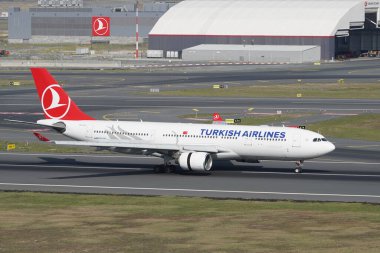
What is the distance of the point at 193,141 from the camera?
248 ft

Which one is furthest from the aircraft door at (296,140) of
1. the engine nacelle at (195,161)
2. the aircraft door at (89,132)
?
the aircraft door at (89,132)

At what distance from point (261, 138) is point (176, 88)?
85065 millimetres

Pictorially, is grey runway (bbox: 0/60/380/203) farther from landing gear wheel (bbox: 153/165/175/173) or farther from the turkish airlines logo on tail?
the turkish airlines logo on tail

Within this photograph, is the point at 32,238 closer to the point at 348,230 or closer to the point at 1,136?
the point at 348,230

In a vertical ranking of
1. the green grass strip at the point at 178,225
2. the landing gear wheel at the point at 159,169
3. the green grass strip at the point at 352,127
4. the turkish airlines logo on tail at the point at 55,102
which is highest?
the turkish airlines logo on tail at the point at 55,102

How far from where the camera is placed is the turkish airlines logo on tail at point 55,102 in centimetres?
8044

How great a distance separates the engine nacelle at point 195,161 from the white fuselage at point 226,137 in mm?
1600

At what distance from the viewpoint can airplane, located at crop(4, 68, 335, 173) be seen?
73250 mm

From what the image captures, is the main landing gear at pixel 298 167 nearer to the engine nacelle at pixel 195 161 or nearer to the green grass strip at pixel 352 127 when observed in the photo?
the engine nacelle at pixel 195 161

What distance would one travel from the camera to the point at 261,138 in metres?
73.6

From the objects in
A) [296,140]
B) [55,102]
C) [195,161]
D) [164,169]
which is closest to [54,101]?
[55,102]

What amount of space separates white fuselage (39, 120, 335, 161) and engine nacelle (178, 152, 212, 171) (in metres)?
1.60

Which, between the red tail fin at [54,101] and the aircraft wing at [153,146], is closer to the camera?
the aircraft wing at [153,146]

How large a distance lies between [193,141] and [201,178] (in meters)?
3.70
